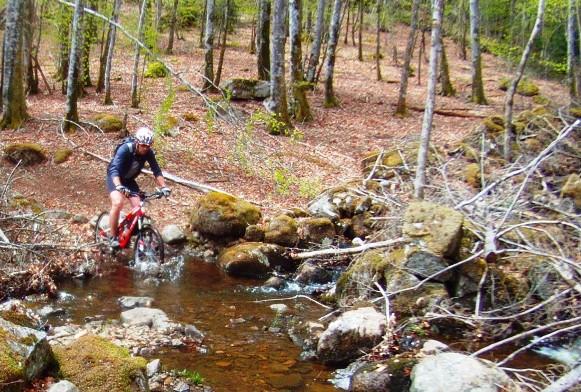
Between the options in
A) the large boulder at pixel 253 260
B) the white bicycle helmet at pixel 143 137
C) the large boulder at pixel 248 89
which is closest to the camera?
the white bicycle helmet at pixel 143 137

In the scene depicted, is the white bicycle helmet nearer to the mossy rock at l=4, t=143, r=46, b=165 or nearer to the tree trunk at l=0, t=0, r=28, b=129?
the mossy rock at l=4, t=143, r=46, b=165

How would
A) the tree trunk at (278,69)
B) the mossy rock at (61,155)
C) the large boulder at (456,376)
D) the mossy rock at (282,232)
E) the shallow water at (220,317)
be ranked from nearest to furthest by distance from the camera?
the large boulder at (456,376)
the shallow water at (220,317)
the mossy rock at (282,232)
the mossy rock at (61,155)
the tree trunk at (278,69)

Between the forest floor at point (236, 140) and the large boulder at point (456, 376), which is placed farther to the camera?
the forest floor at point (236, 140)

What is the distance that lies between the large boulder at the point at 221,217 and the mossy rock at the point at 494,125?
7297 millimetres

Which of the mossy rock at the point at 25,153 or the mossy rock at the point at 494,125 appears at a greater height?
the mossy rock at the point at 494,125

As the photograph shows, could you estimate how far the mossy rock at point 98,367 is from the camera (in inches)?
164

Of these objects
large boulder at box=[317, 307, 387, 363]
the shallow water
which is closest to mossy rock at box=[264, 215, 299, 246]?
the shallow water

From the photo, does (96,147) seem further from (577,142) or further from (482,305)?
(577,142)

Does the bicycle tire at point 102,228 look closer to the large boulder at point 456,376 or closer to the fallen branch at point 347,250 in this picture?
the fallen branch at point 347,250

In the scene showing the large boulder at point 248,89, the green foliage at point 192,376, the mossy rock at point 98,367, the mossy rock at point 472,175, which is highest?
the large boulder at point 248,89

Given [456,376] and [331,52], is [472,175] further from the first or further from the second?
[331,52]

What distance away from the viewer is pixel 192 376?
5645 mm

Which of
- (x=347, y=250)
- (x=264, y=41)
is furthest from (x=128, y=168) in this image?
(x=264, y=41)

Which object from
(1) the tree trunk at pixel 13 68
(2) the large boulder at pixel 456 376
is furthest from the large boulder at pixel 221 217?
(1) the tree trunk at pixel 13 68
